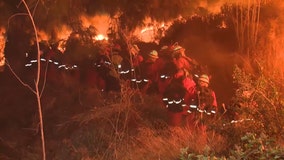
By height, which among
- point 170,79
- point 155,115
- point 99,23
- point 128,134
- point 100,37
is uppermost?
point 99,23

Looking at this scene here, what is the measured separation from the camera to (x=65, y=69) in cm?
1239

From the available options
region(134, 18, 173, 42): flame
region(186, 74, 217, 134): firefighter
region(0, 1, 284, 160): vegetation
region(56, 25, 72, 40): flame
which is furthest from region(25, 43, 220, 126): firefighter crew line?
region(134, 18, 173, 42): flame

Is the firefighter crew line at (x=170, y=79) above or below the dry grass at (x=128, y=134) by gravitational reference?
above

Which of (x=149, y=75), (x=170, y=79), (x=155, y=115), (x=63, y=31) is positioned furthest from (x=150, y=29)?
(x=170, y=79)

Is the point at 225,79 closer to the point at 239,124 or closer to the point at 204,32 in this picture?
the point at 204,32

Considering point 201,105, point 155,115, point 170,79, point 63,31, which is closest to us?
point 201,105

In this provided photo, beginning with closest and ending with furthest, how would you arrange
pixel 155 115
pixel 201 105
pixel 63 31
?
pixel 201 105, pixel 155 115, pixel 63 31

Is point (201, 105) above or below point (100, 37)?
below

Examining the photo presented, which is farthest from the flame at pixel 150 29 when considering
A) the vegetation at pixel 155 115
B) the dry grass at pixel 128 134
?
the dry grass at pixel 128 134

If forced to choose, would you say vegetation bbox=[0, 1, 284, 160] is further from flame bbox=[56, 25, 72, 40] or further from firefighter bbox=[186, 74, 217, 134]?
flame bbox=[56, 25, 72, 40]

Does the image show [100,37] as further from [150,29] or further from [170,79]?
[170,79]

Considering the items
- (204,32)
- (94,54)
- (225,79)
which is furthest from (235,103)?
(204,32)

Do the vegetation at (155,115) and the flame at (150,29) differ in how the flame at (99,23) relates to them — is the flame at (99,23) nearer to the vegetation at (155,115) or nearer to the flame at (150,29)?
the vegetation at (155,115)

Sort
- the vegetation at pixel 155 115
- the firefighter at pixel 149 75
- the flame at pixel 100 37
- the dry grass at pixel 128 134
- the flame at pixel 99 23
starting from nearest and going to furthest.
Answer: the vegetation at pixel 155 115 < the dry grass at pixel 128 134 < the firefighter at pixel 149 75 < the flame at pixel 99 23 < the flame at pixel 100 37
